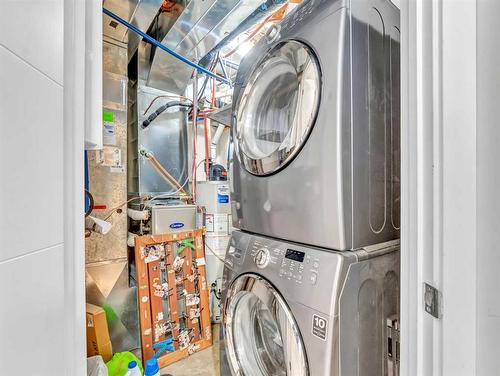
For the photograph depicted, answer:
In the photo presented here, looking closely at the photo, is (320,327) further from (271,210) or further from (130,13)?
(130,13)

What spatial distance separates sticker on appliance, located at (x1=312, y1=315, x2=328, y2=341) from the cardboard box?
160 centimetres

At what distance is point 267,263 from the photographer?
38.4 inches

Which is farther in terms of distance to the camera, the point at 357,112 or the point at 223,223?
the point at 223,223

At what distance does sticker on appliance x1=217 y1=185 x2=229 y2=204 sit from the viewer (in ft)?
7.79

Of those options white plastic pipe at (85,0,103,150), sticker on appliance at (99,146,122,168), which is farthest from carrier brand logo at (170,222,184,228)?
white plastic pipe at (85,0,103,150)

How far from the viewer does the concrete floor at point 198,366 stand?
187 cm

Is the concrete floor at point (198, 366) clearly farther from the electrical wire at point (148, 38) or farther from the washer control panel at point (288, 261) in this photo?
the electrical wire at point (148, 38)

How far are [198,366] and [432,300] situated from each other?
1936 millimetres

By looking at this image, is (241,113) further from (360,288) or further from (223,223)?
(223,223)

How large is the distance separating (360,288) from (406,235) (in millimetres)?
282
